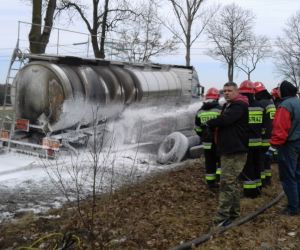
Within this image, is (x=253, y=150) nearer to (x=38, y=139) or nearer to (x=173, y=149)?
(x=173, y=149)

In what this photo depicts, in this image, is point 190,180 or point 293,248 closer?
point 293,248

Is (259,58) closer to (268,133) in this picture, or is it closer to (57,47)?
(57,47)

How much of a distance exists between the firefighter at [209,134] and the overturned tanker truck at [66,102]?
11.1ft

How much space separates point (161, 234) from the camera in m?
5.68

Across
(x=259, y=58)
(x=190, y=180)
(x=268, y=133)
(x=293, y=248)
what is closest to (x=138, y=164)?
(x=190, y=180)

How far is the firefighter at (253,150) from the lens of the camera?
752 centimetres

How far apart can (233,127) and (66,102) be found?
20.3 ft

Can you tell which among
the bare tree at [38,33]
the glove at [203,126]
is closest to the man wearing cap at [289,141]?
the glove at [203,126]

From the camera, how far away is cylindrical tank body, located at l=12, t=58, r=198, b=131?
11.4 metres

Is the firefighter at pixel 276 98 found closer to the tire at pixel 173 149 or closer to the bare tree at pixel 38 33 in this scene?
the tire at pixel 173 149

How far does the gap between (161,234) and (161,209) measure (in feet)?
3.87

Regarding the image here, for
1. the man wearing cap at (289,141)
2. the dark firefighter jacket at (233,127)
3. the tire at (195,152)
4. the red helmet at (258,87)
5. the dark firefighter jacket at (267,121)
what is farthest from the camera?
the tire at (195,152)

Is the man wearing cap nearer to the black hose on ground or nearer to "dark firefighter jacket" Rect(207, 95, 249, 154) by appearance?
the black hose on ground

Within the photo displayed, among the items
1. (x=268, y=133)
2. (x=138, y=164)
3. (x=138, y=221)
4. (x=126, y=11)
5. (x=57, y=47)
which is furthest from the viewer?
(x=126, y=11)
